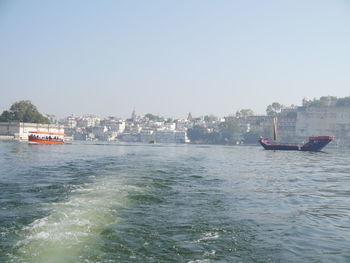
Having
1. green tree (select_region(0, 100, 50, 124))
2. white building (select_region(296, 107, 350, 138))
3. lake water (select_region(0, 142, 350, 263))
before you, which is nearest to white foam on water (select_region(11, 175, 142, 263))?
lake water (select_region(0, 142, 350, 263))

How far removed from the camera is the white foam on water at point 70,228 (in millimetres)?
6152

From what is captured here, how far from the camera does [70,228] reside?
25.1ft

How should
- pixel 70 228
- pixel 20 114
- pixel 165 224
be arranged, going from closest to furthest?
pixel 70 228 → pixel 165 224 → pixel 20 114

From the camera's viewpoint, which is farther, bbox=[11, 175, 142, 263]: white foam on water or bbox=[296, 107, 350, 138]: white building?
bbox=[296, 107, 350, 138]: white building

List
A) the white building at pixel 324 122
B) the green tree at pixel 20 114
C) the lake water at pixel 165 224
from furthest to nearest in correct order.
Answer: the white building at pixel 324 122 < the green tree at pixel 20 114 < the lake water at pixel 165 224

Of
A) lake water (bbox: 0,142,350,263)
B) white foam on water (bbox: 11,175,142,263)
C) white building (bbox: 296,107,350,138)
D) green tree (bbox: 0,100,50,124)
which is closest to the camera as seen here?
white foam on water (bbox: 11,175,142,263)

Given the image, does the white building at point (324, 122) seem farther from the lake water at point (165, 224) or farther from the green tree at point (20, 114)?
the lake water at point (165, 224)

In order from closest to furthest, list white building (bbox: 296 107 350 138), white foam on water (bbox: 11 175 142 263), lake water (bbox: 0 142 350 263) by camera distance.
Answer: white foam on water (bbox: 11 175 142 263)
lake water (bbox: 0 142 350 263)
white building (bbox: 296 107 350 138)

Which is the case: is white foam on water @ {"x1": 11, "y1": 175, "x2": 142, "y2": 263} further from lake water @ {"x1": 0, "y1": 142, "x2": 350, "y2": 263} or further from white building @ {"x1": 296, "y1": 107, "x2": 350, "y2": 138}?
white building @ {"x1": 296, "y1": 107, "x2": 350, "y2": 138}

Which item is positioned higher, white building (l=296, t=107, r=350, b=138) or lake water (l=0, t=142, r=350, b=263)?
white building (l=296, t=107, r=350, b=138)

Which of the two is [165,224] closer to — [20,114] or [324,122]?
[20,114]

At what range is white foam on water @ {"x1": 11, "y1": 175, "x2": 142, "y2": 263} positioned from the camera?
242 inches

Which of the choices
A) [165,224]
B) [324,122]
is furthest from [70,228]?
[324,122]

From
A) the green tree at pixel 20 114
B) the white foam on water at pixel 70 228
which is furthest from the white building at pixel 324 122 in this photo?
the white foam on water at pixel 70 228
